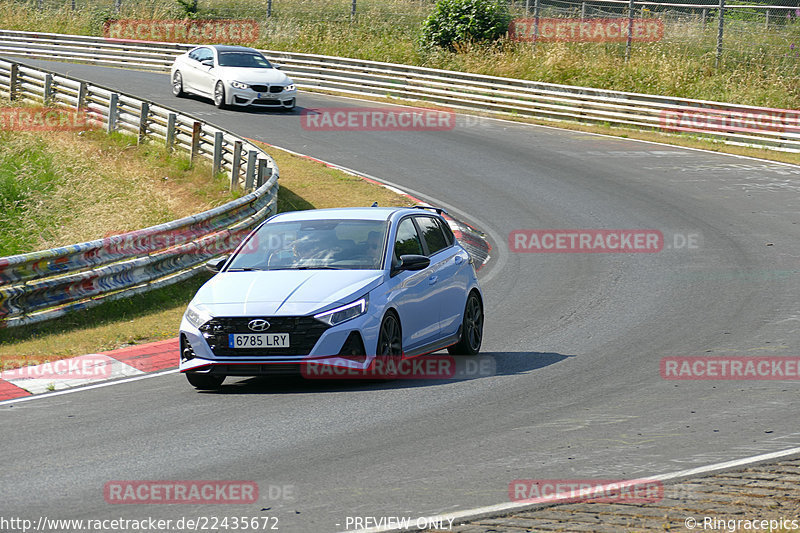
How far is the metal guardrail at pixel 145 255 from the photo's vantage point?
1305cm

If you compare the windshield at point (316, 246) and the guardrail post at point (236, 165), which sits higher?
the windshield at point (316, 246)

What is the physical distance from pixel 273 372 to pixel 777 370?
15.8ft

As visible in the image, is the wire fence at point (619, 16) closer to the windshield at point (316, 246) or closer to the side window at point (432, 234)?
the side window at point (432, 234)

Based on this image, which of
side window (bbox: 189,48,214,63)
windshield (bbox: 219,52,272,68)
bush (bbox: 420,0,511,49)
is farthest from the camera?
bush (bbox: 420,0,511,49)

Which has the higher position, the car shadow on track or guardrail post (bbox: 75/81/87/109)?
guardrail post (bbox: 75/81/87/109)

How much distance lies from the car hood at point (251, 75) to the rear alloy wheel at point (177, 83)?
7.27 feet

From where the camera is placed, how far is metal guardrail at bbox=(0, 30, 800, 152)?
27.9m

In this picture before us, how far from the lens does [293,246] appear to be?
11219mm

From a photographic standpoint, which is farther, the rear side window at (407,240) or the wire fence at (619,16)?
the wire fence at (619,16)

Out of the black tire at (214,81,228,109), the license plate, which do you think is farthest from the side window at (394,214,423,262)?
the black tire at (214,81,228,109)

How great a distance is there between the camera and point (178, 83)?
1315 inches

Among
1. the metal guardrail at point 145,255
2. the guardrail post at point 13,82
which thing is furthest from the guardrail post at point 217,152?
the guardrail post at point 13,82

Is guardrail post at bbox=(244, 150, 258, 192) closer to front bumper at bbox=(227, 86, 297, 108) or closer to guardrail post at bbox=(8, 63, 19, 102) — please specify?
front bumper at bbox=(227, 86, 297, 108)

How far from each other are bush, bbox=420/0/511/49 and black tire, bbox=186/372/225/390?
2877cm
